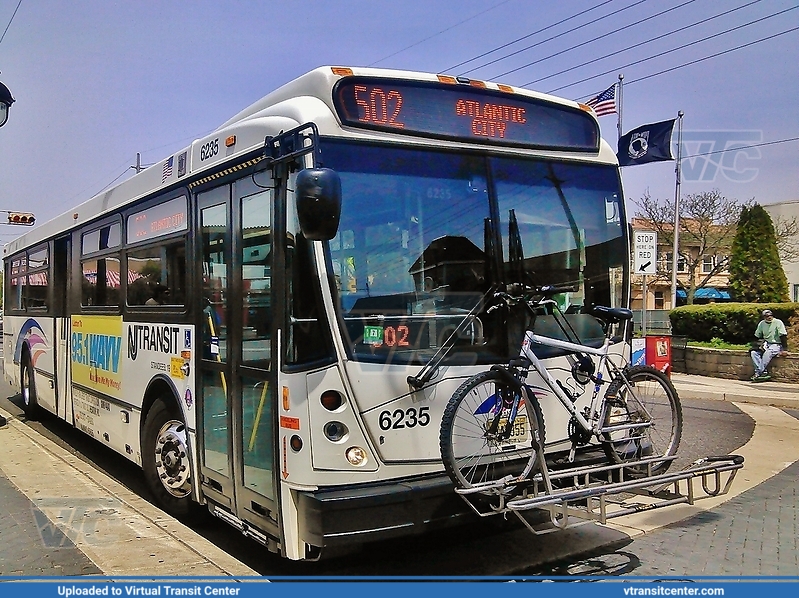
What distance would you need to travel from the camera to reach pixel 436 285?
488 cm

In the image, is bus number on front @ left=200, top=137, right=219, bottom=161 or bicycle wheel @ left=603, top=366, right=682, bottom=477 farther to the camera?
bus number on front @ left=200, top=137, right=219, bottom=161

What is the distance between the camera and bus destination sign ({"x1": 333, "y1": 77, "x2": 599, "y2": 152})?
15.8 ft

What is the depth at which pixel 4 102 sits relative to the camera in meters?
12.1

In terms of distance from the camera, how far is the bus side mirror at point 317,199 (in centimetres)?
412

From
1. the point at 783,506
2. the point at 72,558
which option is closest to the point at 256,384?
the point at 72,558

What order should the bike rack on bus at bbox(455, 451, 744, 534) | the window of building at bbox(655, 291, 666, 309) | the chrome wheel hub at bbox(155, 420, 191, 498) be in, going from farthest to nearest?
the window of building at bbox(655, 291, 666, 309) < the chrome wheel hub at bbox(155, 420, 191, 498) < the bike rack on bus at bbox(455, 451, 744, 534)

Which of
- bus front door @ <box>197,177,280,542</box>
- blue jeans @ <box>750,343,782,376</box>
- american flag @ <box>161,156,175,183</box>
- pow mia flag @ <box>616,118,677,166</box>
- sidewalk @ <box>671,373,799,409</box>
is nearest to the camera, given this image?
bus front door @ <box>197,177,280,542</box>

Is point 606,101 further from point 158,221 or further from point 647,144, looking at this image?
point 158,221

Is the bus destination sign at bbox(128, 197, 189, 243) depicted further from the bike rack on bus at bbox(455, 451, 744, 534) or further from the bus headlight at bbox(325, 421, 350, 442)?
the bike rack on bus at bbox(455, 451, 744, 534)

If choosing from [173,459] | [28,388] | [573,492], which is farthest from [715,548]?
[28,388]

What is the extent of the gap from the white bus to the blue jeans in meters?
11.2

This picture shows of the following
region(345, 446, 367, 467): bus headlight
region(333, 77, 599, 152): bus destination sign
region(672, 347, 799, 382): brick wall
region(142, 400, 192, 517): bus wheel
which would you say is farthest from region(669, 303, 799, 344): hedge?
region(345, 446, 367, 467): bus headlight

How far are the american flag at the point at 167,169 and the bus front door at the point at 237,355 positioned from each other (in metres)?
0.87

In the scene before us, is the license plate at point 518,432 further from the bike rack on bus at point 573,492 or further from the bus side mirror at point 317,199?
the bus side mirror at point 317,199
